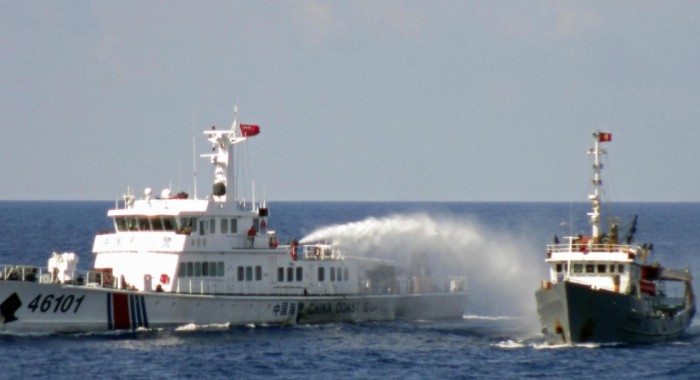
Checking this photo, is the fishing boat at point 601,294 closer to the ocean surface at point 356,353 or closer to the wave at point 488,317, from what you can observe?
the ocean surface at point 356,353

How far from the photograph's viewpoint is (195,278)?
6050 cm

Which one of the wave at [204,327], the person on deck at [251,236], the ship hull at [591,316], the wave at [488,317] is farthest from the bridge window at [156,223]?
the wave at [488,317]

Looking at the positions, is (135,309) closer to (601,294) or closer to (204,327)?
(204,327)

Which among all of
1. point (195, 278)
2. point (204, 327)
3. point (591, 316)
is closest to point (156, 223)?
point (195, 278)

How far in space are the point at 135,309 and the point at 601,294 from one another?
1893cm

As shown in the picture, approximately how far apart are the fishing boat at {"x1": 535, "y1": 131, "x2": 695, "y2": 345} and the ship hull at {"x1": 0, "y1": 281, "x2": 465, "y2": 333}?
11925 mm

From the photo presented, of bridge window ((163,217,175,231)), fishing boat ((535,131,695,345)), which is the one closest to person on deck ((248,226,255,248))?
bridge window ((163,217,175,231))

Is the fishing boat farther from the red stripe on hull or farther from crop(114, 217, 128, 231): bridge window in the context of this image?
crop(114, 217, 128, 231): bridge window

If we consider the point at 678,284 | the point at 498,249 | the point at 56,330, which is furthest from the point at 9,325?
the point at 498,249

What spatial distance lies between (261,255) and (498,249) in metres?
53.0

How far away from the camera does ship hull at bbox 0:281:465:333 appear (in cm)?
5672

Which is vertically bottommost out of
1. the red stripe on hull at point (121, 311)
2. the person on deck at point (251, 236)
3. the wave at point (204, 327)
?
the wave at point (204, 327)

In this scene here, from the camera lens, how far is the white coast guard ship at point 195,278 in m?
57.3

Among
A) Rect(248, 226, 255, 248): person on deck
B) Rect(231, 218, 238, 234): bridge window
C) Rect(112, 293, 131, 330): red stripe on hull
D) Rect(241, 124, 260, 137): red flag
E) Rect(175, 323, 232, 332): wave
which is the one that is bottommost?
Rect(175, 323, 232, 332): wave
